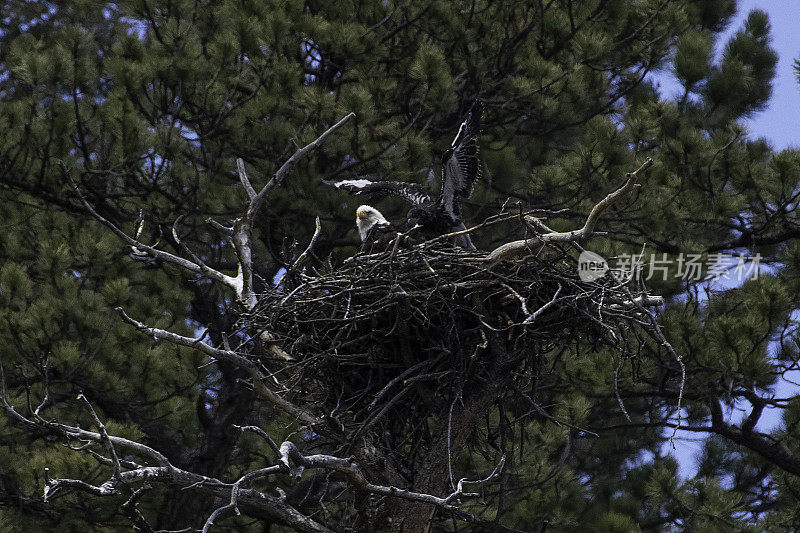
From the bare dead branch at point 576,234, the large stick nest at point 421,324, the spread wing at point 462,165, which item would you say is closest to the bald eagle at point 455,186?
the spread wing at point 462,165

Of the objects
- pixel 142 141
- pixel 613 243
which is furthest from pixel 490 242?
pixel 142 141

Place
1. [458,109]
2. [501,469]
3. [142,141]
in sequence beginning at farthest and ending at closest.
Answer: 1. [458,109]
2. [142,141]
3. [501,469]

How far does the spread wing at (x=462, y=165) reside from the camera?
506cm

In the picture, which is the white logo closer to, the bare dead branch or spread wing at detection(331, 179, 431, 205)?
the bare dead branch

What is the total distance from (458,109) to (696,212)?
189 centimetres

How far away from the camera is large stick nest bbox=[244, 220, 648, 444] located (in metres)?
3.99

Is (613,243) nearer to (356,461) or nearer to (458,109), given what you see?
(458,109)

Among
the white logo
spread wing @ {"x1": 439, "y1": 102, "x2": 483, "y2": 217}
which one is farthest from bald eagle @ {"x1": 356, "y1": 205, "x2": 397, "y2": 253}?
the white logo

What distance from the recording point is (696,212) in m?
6.98

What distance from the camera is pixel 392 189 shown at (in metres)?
5.71

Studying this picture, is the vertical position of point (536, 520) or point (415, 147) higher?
point (415, 147)

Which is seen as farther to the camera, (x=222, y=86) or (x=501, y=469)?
(x=222, y=86)

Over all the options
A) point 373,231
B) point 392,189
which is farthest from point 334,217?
point 373,231

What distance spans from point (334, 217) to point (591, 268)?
9.46 ft
